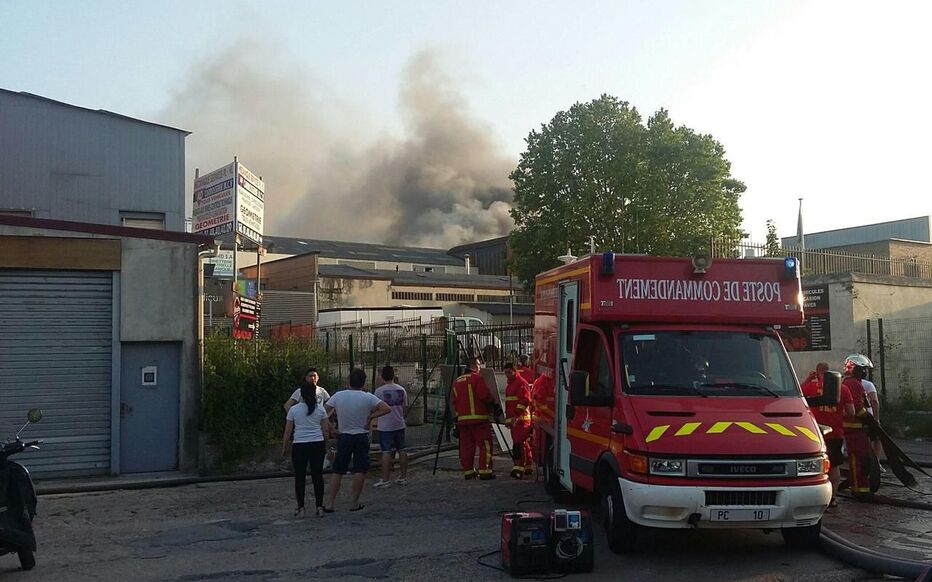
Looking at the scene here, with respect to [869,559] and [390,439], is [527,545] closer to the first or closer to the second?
[869,559]

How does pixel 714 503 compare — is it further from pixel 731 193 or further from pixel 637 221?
pixel 731 193

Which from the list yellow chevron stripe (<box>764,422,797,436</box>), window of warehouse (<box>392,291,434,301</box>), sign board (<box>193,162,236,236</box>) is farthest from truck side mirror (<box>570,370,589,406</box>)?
window of warehouse (<box>392,291,434,301</box>)

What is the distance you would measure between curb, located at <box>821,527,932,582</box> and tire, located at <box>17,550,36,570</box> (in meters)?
6.88

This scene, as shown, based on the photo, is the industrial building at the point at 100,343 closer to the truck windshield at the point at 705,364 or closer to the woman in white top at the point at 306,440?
the woman in white top at the point at 306,440

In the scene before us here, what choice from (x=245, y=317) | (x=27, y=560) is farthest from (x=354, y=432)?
(x=245, y=317)

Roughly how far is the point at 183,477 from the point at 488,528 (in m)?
6.58

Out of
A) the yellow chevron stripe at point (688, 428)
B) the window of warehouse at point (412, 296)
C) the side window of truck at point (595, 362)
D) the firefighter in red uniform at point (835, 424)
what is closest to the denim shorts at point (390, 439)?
the side window of truck at point (595, 362)

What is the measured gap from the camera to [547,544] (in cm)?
708

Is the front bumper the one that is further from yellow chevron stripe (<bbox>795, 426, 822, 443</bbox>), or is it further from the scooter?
the scooter

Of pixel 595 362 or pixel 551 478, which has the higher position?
pixel 595 362

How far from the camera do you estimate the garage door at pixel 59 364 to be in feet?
45.2

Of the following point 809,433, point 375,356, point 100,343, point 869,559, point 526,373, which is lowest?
point 869,559

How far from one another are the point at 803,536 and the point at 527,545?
99.9 inches

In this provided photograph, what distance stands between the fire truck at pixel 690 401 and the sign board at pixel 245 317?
394 inches
